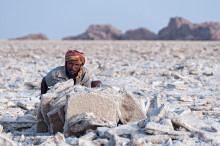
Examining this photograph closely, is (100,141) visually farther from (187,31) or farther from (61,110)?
(187,31)

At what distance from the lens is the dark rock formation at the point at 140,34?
5666 centimetres

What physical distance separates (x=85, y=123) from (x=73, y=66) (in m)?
1.66

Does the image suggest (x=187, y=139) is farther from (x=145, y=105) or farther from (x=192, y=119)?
(x=145, y=105)

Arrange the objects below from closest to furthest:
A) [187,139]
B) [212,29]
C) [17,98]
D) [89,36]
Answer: [187,139]
[17,98]
[212,29]
[89,36]

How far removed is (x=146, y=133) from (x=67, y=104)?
803 mm

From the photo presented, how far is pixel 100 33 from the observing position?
59.1 meters

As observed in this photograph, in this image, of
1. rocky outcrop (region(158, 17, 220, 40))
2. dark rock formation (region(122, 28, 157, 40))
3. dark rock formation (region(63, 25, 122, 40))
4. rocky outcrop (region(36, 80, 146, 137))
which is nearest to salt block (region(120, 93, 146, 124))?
rocky outcrop (region(36, 80, 146, 137))

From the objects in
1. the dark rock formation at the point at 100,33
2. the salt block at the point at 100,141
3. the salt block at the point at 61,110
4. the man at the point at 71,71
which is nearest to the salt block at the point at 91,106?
the salt block at the point at 61,110

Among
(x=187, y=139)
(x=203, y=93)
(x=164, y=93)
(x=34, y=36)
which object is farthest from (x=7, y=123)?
(x=34, y=36)

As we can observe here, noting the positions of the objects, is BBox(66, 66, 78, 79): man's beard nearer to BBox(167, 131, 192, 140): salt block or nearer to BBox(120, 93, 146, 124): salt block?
BBox(120, 93, 146, 124): salt block

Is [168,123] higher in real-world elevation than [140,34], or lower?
lower

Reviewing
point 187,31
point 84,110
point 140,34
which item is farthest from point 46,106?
point 140,34

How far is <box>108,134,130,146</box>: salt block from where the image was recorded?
2.52 meters

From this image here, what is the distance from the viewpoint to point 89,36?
190ft
